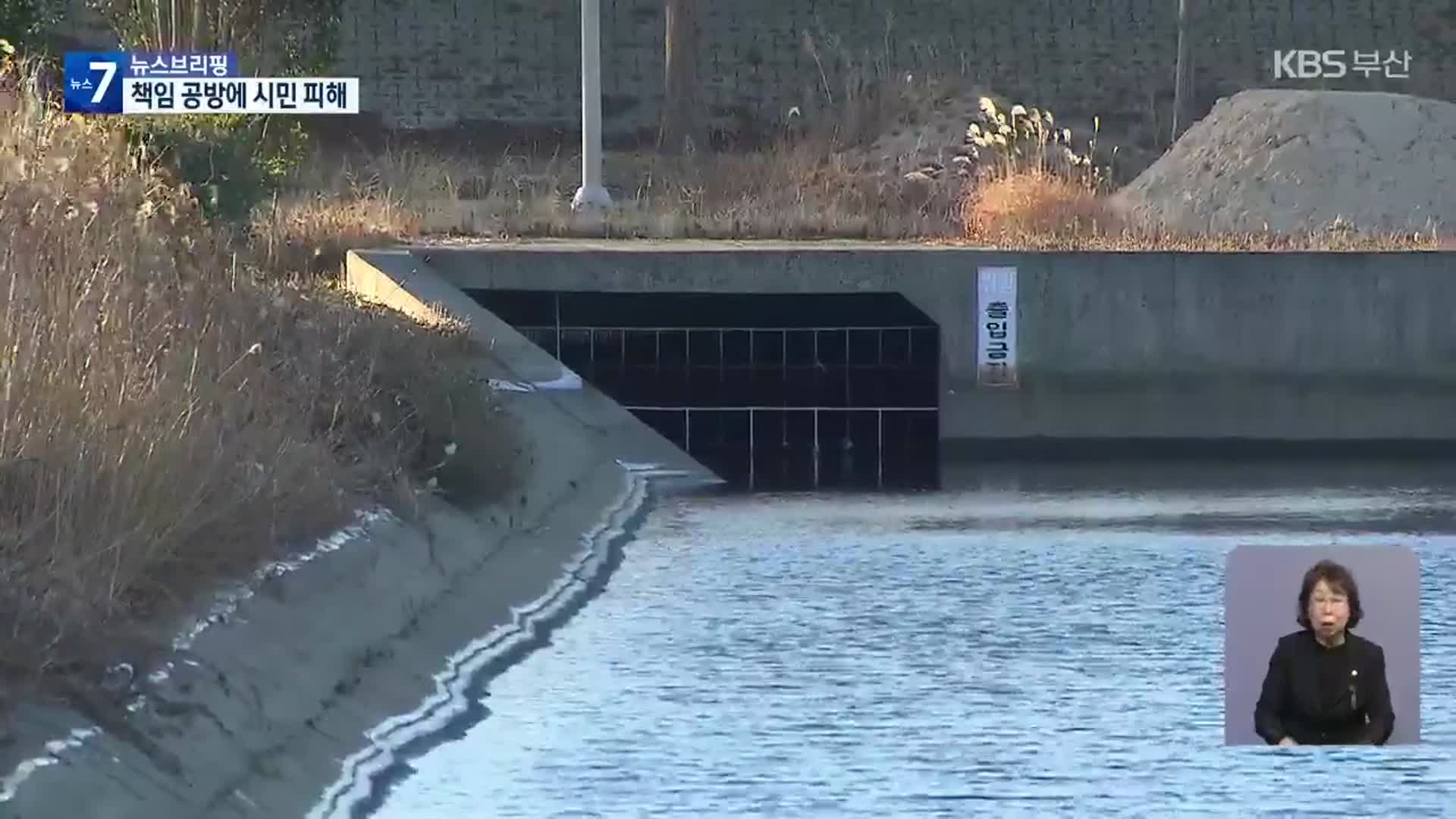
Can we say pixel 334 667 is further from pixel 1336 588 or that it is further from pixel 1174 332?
pixel 1174 332

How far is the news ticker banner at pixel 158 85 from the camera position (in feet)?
75.2

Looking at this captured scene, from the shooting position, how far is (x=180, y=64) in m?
23.9

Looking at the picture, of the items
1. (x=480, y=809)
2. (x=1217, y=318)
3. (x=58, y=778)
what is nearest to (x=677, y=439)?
(x=1217, y=318)

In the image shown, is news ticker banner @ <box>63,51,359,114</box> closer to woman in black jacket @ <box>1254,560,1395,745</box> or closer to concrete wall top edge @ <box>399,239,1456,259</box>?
concrete wall top edge @ <box>399,239,1456,259</box>

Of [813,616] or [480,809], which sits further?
[813,616]

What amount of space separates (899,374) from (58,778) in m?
18.8

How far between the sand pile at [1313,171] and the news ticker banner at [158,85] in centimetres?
1097

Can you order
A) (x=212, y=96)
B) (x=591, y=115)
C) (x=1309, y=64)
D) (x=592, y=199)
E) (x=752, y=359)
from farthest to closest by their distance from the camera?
(x=1309, y=64) < (x=592, y=199) < (x=591, y=115) < (x=752, y=359) < (x=212, y=96)

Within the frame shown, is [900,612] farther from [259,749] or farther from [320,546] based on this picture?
[259,749]

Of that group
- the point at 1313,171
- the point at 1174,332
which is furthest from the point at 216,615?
the point at 1313,171

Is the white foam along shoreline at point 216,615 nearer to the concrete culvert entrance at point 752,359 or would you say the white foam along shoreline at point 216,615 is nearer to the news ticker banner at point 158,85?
the news ticker banner at point 158,85

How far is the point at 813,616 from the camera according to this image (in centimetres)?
1442

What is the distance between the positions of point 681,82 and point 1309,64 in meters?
14.2

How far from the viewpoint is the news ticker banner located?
22.9 m
